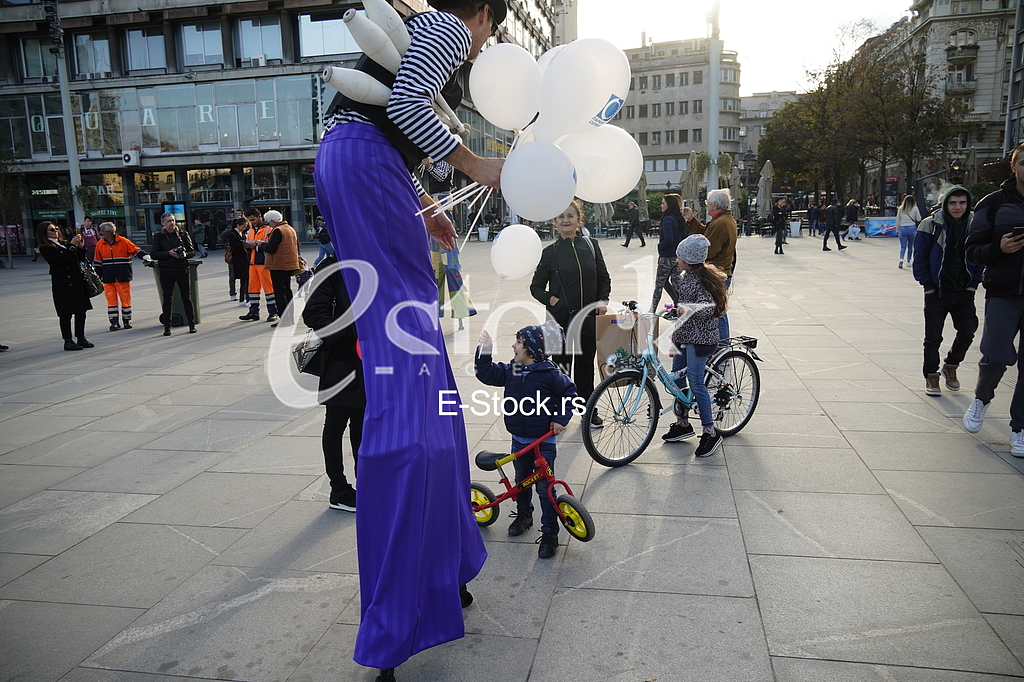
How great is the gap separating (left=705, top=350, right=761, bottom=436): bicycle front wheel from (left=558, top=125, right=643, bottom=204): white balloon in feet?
8.65

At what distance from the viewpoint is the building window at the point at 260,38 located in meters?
36.4

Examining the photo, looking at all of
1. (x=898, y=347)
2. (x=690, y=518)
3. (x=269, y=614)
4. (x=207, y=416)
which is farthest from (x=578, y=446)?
(x=898, y=347)

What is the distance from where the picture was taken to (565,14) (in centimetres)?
6397

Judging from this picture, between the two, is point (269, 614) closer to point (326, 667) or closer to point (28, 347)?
point (326, 667)

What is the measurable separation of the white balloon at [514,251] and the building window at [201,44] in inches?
1543

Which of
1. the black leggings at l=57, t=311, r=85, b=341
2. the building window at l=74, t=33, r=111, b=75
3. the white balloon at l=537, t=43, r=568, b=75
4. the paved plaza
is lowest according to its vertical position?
the paved plaza

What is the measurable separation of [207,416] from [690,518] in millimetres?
4477

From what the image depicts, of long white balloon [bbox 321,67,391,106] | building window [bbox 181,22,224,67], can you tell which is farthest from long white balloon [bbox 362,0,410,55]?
building window [bbox 181,22,224,67]

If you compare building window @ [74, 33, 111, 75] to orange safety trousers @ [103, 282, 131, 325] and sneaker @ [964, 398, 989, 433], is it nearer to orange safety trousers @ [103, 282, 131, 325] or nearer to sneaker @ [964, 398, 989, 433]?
orange safety trousers @ [103, 282, 131, 325]

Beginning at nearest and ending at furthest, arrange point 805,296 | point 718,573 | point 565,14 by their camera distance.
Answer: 1. point 718,573
2. point 805,296
3. point 565,14

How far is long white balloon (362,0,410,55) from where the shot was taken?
2.19 meters

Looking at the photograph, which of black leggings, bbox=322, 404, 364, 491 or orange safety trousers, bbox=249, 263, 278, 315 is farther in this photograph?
orange safety trousers, bbox=249, 263, 278, 315

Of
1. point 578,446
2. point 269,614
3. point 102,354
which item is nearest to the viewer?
point 269,614

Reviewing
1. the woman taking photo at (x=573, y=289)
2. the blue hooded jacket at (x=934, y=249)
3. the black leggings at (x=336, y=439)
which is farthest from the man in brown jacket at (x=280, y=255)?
the blue hooded jacket at (x=934, y=249)
